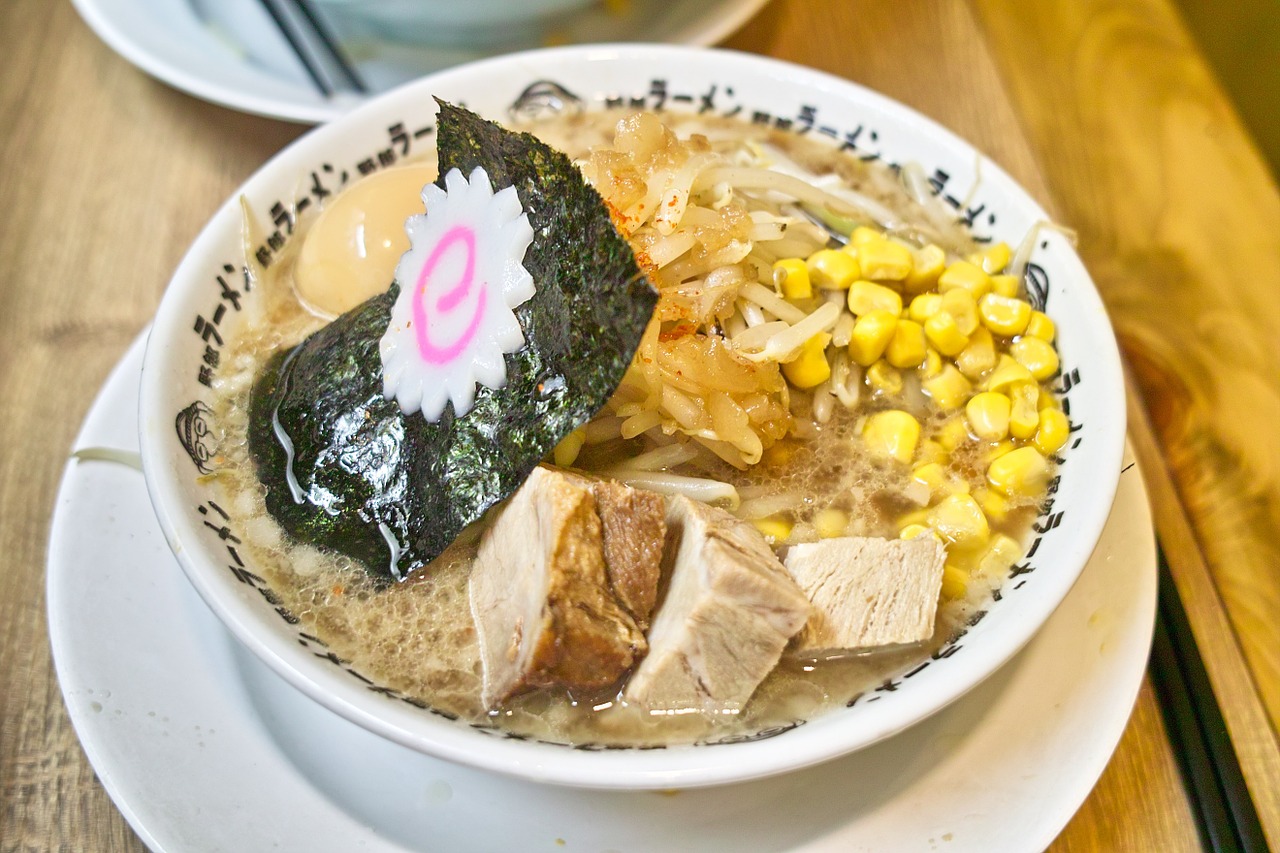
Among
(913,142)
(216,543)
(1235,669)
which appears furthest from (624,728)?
(913,142)

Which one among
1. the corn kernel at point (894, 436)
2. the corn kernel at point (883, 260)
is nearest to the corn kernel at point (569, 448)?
the corn kernel at point (894, 436)

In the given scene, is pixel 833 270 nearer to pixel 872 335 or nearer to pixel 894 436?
pixel 872 335

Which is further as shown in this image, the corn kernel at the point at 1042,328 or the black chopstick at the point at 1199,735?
the corn kernel at the point at 1042,328

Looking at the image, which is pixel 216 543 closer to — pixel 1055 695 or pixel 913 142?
pixel 1055 695

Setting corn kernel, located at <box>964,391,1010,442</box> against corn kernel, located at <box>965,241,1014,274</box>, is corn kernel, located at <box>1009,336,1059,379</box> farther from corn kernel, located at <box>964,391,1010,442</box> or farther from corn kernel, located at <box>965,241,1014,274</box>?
corn kernel, located at <box>965,241,1014,274</box>

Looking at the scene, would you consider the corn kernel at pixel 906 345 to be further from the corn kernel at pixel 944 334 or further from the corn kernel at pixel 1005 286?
the corn kernel at pixel 1005 286
